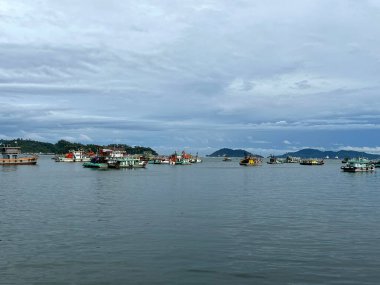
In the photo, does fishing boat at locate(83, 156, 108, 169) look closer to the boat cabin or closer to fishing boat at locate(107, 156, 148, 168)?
fishing boat at locate(107, 156, 148, 168)

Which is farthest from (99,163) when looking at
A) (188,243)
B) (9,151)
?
(188,243)

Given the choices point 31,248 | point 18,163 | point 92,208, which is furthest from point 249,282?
point 18,163

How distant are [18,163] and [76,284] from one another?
185543mm

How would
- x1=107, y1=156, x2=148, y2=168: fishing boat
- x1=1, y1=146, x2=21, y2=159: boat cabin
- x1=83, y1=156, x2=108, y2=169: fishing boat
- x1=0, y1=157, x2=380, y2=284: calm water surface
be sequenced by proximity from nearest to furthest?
x1=0, y1=157, x2=380, y2=284: calm water surface
x1=107, y1=156, x2=148, y2=168: fishing boat
x1=83, y1=156, x2=108, y2=169: fishing boat
x1=1, y1=146, x2=21, y2=159: boat cabin

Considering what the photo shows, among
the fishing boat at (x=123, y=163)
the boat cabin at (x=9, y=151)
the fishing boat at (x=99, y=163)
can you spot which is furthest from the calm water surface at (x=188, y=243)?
the boat cabin at (x=9, y=151)

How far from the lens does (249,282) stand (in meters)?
24.6

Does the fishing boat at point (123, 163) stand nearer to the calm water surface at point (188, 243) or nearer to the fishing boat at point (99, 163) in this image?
the fishing boat at point (99, 163)

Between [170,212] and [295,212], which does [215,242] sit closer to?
[170,212]

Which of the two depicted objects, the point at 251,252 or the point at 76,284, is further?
the point at 251,252

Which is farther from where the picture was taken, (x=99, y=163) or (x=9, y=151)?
(x=9, y=151)

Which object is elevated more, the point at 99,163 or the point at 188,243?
the point at 99,163

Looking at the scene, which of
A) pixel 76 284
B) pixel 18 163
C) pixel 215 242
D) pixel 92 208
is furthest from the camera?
pixel 18 163

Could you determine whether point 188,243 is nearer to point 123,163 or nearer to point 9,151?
point 123,163

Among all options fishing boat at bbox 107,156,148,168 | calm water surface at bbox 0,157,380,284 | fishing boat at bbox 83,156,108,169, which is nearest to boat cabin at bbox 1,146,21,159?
fishing boat at bbox 83,156,108,169
